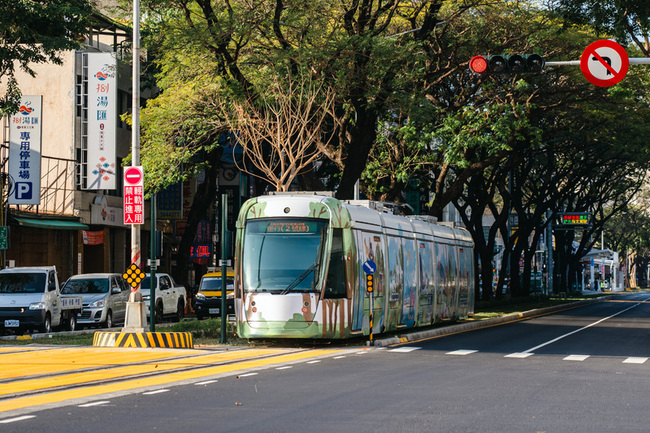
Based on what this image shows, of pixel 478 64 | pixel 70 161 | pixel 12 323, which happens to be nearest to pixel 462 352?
pixel 478 64

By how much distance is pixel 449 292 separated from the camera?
3300 centimetres

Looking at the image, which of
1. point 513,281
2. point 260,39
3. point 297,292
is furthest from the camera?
point 513,281

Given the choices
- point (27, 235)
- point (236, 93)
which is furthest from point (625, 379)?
point (27, 235)

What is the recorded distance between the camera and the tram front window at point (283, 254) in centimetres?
2181

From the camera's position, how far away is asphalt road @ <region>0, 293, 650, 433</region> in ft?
34.2

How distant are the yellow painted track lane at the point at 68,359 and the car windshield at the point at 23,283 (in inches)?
307

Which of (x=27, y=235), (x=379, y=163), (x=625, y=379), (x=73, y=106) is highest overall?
(x=73, y=106)

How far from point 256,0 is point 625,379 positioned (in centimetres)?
1704

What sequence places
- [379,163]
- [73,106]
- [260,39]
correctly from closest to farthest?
[260,39] < [379,163] < [73,106]

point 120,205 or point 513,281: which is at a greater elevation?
point 120,205

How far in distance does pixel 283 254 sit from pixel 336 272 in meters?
1.24

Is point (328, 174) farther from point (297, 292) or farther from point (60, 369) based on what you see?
point (60, 369)

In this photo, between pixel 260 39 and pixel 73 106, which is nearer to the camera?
pixel 260 39

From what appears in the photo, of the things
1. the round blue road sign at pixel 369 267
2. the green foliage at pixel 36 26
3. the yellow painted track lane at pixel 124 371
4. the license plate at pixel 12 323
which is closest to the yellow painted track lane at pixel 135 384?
the yellow painted track lane at pixel 124 371
